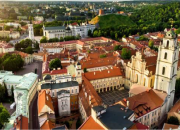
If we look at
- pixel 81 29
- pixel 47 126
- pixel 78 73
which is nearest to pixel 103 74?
pixel 78 73

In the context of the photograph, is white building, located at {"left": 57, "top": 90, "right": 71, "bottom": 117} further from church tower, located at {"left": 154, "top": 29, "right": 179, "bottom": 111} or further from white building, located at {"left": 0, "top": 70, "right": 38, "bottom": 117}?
church tower, located at {"left": 154, "top": 29, "right": 179, "bottom": 111}

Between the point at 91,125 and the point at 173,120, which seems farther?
the point at 173,120

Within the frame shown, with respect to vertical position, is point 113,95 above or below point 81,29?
below

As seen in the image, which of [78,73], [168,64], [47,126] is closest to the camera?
[47,126]

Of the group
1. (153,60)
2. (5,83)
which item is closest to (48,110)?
(5,83)

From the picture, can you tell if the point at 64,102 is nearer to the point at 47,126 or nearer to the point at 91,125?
the point at 47,126

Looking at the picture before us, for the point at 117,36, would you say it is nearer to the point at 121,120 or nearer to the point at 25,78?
the point at 25,78

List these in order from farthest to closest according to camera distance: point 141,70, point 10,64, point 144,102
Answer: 1. point 10,64
2. point 141,70
3. point 144,102
